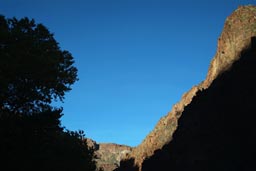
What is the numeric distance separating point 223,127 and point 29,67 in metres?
54.1

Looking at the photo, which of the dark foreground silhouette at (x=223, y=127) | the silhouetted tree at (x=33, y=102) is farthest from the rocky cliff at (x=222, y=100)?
the silhouetted tree at (x=33, y=102)

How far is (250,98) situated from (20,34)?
48331 mm

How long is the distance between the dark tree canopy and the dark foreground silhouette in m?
39.9

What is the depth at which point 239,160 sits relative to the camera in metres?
58.8

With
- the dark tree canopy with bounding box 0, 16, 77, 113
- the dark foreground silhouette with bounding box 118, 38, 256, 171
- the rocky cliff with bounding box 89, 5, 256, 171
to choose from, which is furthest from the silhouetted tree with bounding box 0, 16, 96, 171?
the rocky cliff with bounding box 89, 5, 256, 171

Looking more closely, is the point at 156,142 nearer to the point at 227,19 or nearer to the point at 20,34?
the point at 227,19

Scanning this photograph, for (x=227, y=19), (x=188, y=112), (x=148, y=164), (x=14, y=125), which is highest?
(x=227, y=19)

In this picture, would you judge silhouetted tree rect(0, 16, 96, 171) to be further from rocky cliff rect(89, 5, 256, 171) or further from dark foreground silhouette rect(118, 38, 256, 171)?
rocky cliff rect(89, 5, 256, 171)

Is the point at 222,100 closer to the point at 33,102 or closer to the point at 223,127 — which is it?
the point at 223,127

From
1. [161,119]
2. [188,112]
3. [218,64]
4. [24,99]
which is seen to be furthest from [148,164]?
[24,99]

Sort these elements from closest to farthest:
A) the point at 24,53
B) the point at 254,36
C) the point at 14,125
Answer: the point at 14,125 < the point at 24,53 < the point at 254,36

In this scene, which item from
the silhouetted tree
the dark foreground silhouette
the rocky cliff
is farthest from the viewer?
the rocky cliff

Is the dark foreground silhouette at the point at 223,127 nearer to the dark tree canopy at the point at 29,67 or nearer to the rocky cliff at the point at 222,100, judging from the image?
the rocky cliff at the point at 222,100

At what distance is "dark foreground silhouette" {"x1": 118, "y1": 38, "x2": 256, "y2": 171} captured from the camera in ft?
197
